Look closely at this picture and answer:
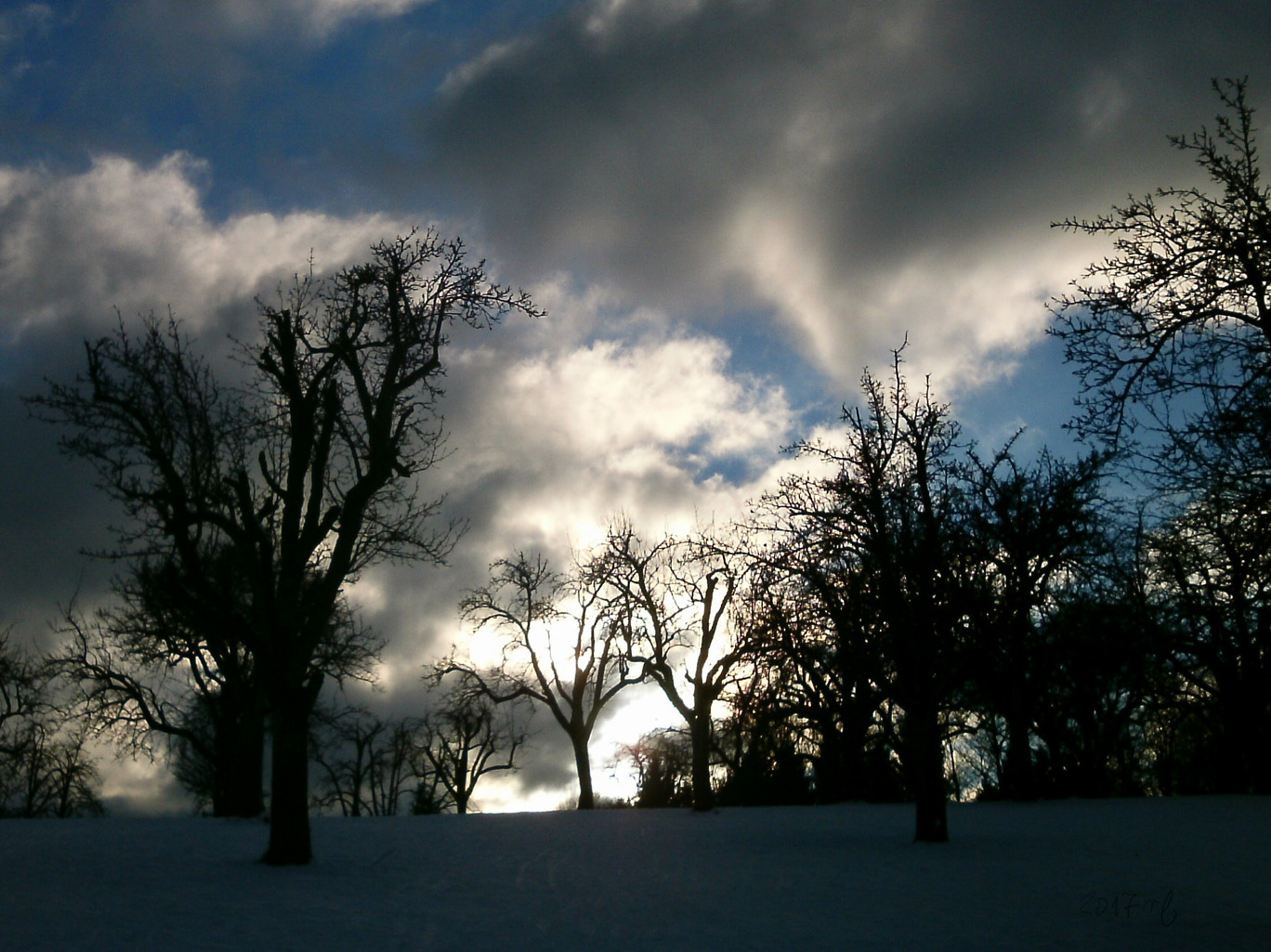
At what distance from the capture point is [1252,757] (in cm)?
2978

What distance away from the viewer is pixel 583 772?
40.3 metres

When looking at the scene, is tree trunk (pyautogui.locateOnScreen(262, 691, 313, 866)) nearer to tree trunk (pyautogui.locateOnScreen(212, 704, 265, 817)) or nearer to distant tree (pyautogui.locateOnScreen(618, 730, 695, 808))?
tree trunk (pyautogui.locateOnScreen(212, 704, 265, 817))

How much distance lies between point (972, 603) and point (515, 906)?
10.7 meters

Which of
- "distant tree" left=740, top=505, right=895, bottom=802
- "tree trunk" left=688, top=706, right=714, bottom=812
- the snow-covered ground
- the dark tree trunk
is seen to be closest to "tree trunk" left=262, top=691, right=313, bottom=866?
the snow-covered ground

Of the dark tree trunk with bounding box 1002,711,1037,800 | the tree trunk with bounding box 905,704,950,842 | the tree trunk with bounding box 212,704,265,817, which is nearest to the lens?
the tree trunk with bounding box 905,704,950,842

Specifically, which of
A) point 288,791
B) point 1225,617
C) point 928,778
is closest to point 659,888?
point 288,791

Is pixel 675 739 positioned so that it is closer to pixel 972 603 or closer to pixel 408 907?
pixel 972 603

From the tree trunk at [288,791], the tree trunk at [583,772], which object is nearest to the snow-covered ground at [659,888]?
the tree trunk at [288,791]

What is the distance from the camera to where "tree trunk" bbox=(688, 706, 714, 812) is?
2886cm

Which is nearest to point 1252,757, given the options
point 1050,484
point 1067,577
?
point 1067,577
